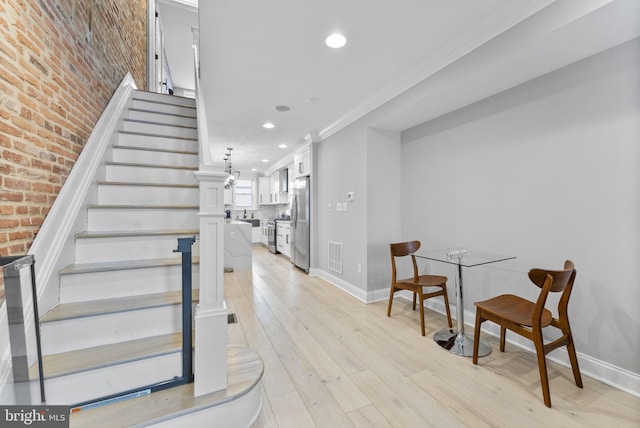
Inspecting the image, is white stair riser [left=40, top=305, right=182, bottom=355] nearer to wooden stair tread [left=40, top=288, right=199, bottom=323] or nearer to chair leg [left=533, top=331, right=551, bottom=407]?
wooden stair tread [left=40, top=288, right=199, bottom=323]

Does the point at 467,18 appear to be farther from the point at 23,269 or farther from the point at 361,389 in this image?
the point at 23,269

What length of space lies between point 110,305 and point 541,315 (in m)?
2.61

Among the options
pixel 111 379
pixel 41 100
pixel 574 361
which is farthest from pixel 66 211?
pixel 574 361

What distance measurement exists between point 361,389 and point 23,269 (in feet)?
6.16

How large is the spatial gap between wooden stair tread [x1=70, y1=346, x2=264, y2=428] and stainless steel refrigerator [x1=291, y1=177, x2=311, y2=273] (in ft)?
11.1

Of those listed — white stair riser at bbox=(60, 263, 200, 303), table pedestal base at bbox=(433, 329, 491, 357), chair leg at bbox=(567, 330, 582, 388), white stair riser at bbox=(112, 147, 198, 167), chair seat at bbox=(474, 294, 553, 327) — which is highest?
white stair riser at bbox=(112, 147, 198, 167)

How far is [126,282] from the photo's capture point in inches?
66.8

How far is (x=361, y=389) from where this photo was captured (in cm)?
177

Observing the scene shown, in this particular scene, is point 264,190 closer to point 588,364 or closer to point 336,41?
point 336,41

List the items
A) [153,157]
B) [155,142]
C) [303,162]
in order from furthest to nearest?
[303,162], [155,142], [153,157]

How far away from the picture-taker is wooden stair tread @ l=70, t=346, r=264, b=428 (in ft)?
3.86

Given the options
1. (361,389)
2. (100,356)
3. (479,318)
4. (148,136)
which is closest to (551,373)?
(479,318)

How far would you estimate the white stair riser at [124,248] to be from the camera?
1789mm

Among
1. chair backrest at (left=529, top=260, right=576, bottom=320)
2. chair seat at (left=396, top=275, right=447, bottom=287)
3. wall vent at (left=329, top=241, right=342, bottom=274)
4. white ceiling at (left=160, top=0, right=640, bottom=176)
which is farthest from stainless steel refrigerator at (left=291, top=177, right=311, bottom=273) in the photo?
chair backrest at (left=529, top=260, right=576, bottom=320)
